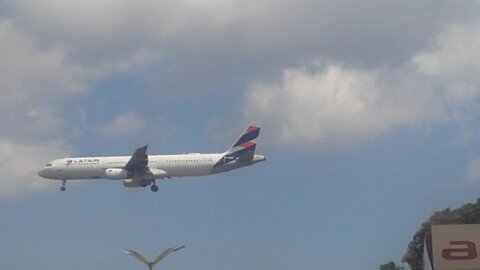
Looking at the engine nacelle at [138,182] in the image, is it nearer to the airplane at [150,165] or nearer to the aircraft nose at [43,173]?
the airplane at [150,165]

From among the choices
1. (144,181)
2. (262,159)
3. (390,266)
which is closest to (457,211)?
(390,266)

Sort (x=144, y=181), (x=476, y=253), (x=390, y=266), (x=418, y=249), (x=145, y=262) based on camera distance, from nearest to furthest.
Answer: (x=476, y=253) → (x=145, y=262) → (x=418, y=249) → (x=390, y=266) → (x=144, y=181)

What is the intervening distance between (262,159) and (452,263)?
228 ft

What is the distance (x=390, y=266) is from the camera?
12800cm

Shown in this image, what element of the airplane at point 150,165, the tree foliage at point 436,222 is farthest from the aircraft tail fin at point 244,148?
the tree foliage at point 436,222

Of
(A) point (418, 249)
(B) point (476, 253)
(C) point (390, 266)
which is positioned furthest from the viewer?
(C) point (390, 266)

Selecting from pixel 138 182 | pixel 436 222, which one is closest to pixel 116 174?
pixel 138 182

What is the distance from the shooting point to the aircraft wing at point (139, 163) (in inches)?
5369

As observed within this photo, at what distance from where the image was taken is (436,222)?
105 metres

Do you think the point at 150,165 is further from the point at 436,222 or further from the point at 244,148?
the point at 436,222

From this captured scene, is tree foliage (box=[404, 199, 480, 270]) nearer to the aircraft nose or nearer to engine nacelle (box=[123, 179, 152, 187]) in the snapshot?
engine nacelle (box=[123, 179, 152, 187])

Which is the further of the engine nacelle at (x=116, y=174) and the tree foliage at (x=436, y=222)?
the engine nacelle at (x=116, y=174)

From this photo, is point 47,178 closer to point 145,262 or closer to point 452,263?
point 145,262

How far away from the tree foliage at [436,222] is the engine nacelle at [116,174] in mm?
42920
